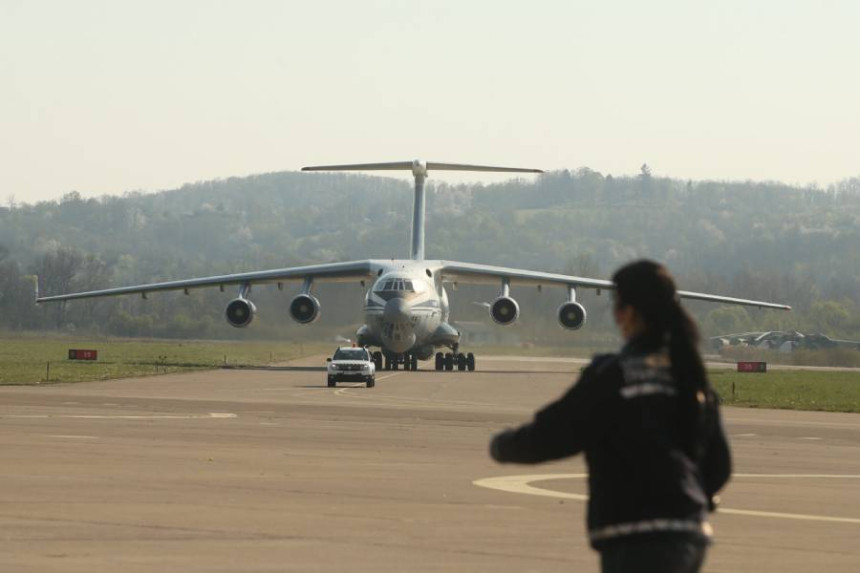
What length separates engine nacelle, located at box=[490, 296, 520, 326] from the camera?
53312 mm

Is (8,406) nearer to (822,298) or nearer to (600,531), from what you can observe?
(600,531)

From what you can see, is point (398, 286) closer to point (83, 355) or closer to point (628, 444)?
point (83, 355)

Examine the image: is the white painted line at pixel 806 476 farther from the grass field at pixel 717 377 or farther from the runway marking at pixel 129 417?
the grass field at pixel 717 377

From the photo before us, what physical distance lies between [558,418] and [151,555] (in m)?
5.29

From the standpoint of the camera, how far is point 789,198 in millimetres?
158625

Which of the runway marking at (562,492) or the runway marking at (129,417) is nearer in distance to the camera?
the runway marking at (562,492)

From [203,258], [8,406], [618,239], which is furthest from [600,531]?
[203,258]

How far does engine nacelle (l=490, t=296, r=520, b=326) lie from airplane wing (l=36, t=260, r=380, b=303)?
166 inches

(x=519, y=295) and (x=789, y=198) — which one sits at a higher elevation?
(x=789, y=198)

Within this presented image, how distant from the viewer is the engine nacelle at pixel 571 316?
174 ft

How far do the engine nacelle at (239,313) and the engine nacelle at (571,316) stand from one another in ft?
33.7

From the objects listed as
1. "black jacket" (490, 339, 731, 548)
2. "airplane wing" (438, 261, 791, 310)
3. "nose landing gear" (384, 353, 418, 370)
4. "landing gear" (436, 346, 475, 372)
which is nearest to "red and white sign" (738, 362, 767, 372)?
"airplane wing" (438, 261, 791, 310)

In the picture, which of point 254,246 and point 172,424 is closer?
point 172,424

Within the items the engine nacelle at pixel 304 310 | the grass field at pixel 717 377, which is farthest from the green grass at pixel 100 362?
the engine nacelle at pixel 304 310
